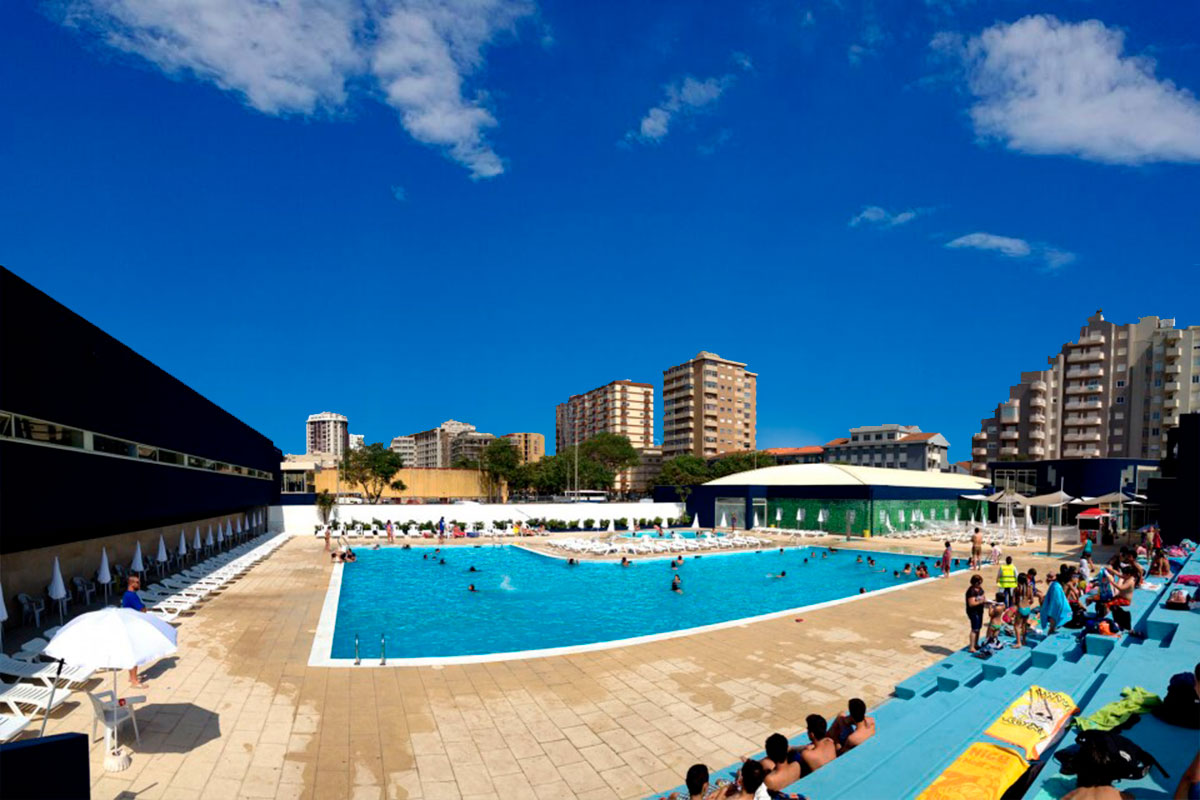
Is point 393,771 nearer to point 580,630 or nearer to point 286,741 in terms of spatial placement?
point 286,741

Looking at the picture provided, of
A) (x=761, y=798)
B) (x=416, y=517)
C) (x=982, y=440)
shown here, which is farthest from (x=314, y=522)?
(x=982, y=440)

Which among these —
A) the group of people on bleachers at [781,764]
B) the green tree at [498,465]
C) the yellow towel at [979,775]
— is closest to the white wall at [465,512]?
the green tree at [498,465]

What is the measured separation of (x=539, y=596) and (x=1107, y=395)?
288 feet

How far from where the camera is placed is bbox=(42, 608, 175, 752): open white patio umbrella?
244 inches

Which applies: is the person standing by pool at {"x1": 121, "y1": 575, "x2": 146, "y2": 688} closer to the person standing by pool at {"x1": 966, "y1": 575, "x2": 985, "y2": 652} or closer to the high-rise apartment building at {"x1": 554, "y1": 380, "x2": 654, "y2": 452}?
the person standing by pool at {"x1": 966, "y1": 575, "x2": 985, "y2": 652}

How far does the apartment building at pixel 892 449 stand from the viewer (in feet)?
293

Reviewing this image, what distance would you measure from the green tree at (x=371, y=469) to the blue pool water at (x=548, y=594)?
36.2m

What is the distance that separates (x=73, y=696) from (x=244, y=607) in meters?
7.25

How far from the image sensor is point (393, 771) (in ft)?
21.7

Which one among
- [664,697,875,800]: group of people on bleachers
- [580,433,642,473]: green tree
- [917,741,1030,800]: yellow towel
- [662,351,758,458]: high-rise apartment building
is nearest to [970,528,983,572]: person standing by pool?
[664,697,875,800]: group of people on bleachers

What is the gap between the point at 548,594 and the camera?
22.3 m

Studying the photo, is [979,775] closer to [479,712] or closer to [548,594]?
[479,712]

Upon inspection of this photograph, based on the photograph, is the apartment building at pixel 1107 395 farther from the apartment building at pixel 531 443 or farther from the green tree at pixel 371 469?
the apartment building at pixel 531 443

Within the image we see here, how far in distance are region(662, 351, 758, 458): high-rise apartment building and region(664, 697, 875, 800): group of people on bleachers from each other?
4017 inches
